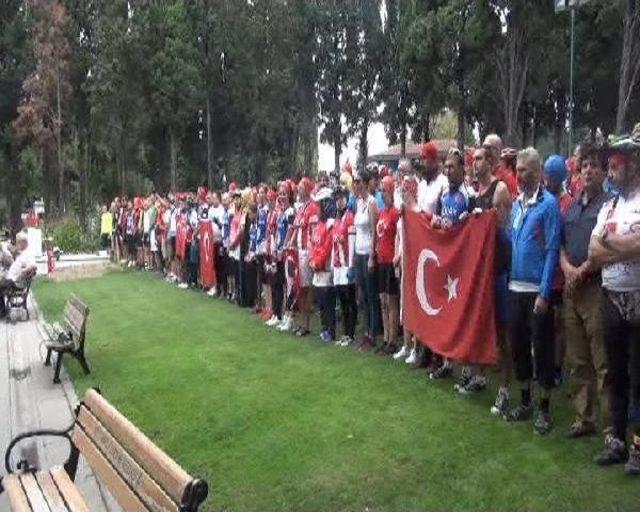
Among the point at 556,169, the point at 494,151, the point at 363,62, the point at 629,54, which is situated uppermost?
the point at 363,62

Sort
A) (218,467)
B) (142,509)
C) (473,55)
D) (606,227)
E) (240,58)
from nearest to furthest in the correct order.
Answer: (142,509), (606,227), (218,467), (473,55), (240,58)

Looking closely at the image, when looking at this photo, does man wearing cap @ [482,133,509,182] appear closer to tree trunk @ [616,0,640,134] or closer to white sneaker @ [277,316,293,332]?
white sneaker @ [277,316,293,332]

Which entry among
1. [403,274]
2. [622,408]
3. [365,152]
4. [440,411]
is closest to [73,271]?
[403,274]

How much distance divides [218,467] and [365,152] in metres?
51.5

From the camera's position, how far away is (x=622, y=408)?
18.0 feet

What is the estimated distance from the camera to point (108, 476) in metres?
4.55

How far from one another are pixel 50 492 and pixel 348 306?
253 inches

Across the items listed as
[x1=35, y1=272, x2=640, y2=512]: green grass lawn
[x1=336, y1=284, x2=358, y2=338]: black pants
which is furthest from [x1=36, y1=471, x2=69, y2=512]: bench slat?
[x1=336, y1=284, x2=358, y2=338]: black pants

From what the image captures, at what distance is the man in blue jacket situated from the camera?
6039 mm

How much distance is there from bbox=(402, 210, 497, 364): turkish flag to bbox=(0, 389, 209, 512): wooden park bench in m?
3.62

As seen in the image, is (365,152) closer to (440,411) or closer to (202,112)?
(202,112)

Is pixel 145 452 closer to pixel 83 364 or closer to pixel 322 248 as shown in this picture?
pixel 83 364

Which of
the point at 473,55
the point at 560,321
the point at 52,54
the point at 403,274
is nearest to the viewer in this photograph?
the point at 560,321

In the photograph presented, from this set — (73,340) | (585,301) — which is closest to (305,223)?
(73,340)
